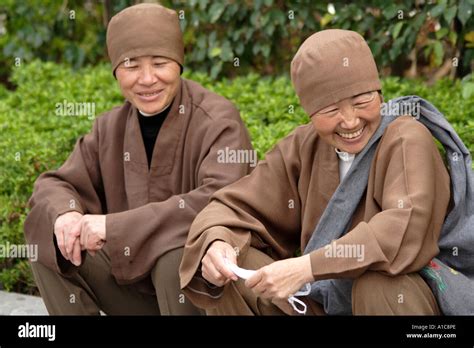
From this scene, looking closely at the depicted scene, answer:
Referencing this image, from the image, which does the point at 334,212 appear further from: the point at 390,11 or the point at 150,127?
the point at 390,11

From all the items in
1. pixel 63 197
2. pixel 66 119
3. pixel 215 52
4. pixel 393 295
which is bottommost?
pixel 393 295

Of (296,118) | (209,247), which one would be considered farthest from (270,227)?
(296,118)

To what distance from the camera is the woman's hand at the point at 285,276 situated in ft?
11.6

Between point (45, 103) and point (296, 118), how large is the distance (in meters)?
1.96

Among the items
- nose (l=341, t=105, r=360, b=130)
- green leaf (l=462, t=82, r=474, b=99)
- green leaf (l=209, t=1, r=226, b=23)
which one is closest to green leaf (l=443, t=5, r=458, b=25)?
green leaf (l=462, t=82, r=474, b=99)

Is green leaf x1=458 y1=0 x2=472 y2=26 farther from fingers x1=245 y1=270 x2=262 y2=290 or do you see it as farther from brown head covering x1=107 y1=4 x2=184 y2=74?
fingers x1=245 y1=270 x2=262 y2=290

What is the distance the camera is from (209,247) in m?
3.77

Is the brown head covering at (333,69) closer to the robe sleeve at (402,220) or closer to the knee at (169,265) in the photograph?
the robe sleeve at (402,220)

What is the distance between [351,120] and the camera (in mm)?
3660

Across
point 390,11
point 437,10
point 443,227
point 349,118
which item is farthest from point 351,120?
point 390,11

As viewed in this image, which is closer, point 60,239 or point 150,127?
point 60,239

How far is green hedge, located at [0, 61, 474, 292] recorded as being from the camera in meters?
5.47

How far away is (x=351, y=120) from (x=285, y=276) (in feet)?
1.98

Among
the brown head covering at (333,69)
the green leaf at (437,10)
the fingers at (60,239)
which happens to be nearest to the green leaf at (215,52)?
the green leaf at (437,10)
